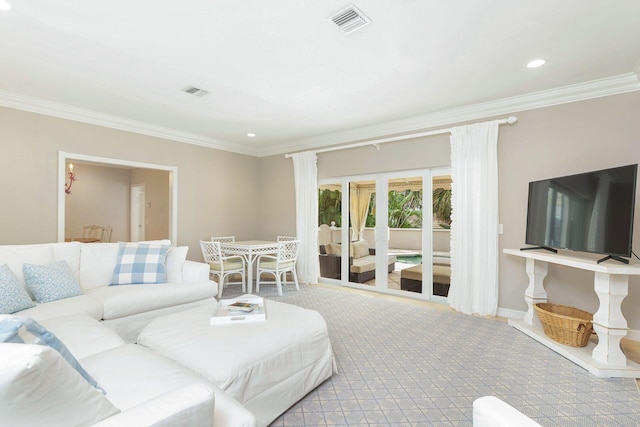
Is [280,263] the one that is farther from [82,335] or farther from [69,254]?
[82,335]

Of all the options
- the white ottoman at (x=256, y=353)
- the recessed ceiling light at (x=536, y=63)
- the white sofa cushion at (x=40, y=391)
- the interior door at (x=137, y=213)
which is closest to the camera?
the white sofa cushion at (x=40, y=391)

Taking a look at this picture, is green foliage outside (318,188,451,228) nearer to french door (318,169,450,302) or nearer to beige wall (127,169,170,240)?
french door (318,169,450,302)

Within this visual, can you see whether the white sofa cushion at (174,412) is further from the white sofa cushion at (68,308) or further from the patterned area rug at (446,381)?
the white sofa cushion at (68,308)

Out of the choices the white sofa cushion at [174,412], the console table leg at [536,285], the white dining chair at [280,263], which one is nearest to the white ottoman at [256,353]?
the white sofa cushion at [174,412]

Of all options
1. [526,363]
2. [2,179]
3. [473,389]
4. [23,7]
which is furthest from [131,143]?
[526,363]

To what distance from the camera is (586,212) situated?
2645 mm

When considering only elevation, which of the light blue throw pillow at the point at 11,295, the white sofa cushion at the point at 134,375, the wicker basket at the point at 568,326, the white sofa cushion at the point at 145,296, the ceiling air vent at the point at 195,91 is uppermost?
the ceiling air vent at the point at 195,91

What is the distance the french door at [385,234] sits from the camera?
13.9 ft

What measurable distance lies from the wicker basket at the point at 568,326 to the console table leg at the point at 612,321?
0.20m

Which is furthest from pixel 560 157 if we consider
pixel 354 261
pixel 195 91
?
pixel 195 91

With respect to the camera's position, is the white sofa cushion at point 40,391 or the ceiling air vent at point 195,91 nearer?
the white sofa cushion at point 40,391

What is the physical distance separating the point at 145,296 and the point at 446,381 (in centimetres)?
270

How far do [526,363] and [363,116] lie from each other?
326 cm

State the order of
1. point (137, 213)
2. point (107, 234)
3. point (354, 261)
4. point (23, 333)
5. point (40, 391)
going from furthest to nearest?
point (137, 213) < point (107, 234) < point (354, 261) < point (23, 333) < point (40, 391)
